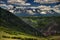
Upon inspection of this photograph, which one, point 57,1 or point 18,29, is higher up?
point 57,1

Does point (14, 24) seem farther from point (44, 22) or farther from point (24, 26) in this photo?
point (44, 22)

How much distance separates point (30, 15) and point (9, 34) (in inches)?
12.6

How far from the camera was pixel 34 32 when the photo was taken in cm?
157

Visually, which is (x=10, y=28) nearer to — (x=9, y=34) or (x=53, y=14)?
(x=9, y=34)

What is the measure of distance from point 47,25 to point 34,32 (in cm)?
17

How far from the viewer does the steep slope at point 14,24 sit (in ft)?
5.16

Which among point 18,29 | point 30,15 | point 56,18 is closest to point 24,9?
point 30,15

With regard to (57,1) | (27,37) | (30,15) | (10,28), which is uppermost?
(57,1)

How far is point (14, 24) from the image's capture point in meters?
1.59

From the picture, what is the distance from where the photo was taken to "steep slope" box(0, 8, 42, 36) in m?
1.57

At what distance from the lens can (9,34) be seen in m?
1.56

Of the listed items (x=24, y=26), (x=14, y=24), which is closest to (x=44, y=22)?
(x=24, y=26)

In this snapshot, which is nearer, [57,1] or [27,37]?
[27,37]

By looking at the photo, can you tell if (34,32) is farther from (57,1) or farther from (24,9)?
(57,1)
